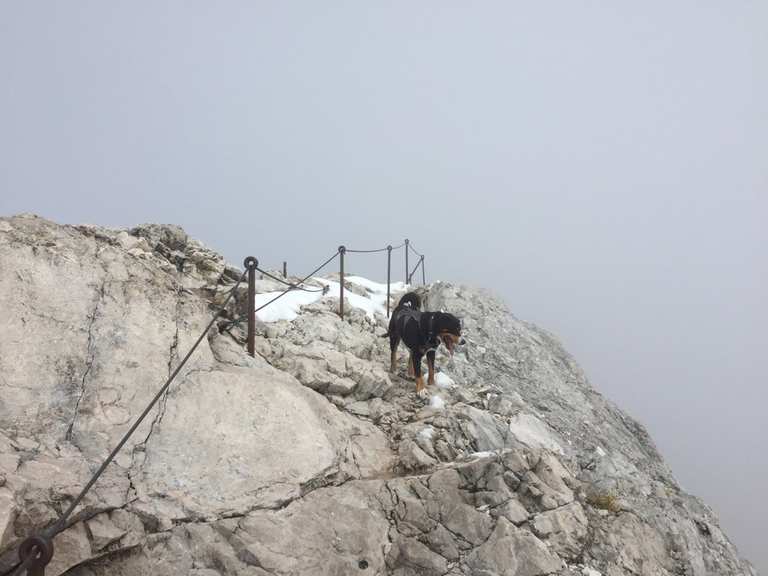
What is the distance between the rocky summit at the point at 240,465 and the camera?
168 inches

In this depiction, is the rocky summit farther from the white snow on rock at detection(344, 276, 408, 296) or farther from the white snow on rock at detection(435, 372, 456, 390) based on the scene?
the white snow on rock at detection(344, 276, 408, 296)

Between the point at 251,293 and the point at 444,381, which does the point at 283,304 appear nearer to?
the point at 251,293

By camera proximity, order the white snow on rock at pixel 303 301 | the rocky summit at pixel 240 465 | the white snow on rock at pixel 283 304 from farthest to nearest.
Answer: the white snow on rock at pixel 303 301, the white snow on rock at pixel 283 304, the rocky summit at pixel 240 465

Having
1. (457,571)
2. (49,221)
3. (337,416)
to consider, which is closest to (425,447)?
(337,416)

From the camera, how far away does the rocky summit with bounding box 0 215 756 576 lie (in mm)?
4262

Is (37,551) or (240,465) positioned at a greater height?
(37,551)

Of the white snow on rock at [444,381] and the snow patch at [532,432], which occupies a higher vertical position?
the white snow on rock at [444,381]

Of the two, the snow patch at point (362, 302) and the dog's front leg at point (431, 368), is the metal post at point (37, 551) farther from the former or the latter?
the snow patch at point (362, 302)

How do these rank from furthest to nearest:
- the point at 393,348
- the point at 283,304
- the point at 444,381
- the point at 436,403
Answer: the point at 283,304, the point at 393,348, the point at 444,381, the point at 436,403

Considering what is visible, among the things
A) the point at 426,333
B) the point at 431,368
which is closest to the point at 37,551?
the point at 426,333

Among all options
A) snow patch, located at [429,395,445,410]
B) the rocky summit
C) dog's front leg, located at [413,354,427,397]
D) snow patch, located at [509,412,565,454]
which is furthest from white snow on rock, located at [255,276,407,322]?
snow patch, located at [509,412,565,454]

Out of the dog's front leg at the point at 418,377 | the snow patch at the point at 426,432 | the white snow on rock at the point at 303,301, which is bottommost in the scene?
the snow patch at the point at 426,432

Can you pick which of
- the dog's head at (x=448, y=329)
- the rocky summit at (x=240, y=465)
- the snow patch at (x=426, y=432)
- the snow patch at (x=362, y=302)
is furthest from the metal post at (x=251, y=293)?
the snow patch at (x=362, y=302)

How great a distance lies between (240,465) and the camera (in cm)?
505
